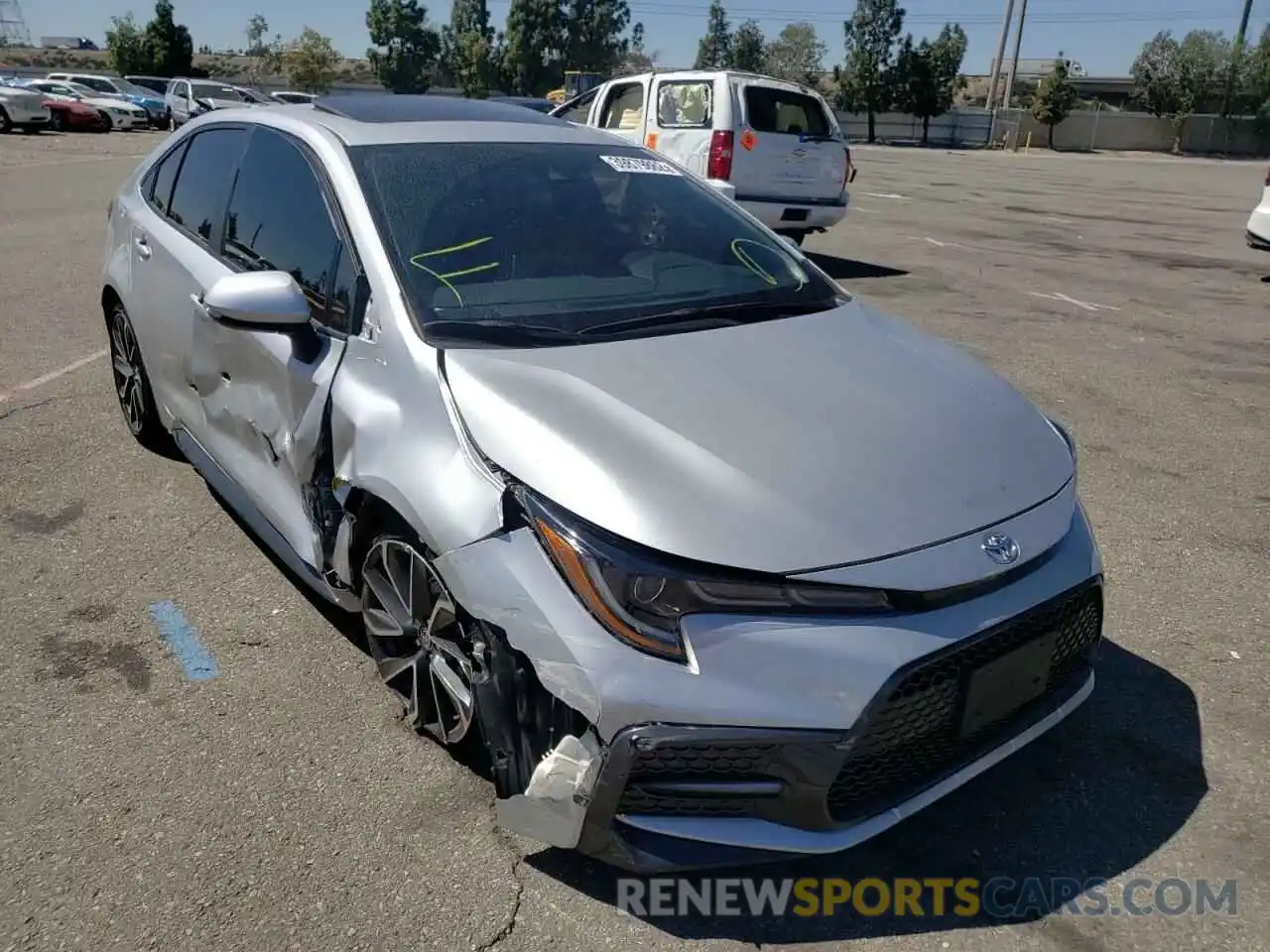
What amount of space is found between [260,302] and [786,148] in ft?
28.3

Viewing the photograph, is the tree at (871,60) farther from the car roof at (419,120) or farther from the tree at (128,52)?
the car roof at (419,120)

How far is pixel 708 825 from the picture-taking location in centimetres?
219

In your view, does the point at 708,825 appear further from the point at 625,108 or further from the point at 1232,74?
the point at 1232,74

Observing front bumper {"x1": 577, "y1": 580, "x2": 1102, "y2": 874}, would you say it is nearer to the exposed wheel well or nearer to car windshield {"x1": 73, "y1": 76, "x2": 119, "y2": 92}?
the exposed wheel well

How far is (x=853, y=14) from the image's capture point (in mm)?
67500

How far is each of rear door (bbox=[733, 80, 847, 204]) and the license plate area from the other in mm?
8493

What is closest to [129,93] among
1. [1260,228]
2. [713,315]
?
[1260,228]

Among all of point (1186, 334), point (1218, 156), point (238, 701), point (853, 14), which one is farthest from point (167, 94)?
point (1218, 156)

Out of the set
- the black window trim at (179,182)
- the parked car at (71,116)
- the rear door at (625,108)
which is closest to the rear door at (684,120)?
the rear door at (625,108)

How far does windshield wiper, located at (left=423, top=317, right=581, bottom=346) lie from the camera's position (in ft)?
9.11

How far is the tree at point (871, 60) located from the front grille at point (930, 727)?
66.9 m

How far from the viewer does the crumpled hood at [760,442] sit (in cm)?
223

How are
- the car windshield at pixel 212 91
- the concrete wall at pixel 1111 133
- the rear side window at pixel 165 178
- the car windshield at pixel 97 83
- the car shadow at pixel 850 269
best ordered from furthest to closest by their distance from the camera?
1. the concrete wall at pixel 1111 133
2. the car windshield at pixel 97 83
3. the car windshield at pixel 212 91
4. the car shadow at pixel 850 269
5. the rear side window at pixel 165 178

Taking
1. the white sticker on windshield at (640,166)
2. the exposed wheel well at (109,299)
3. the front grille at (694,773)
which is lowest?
the front grille at (694,773)
